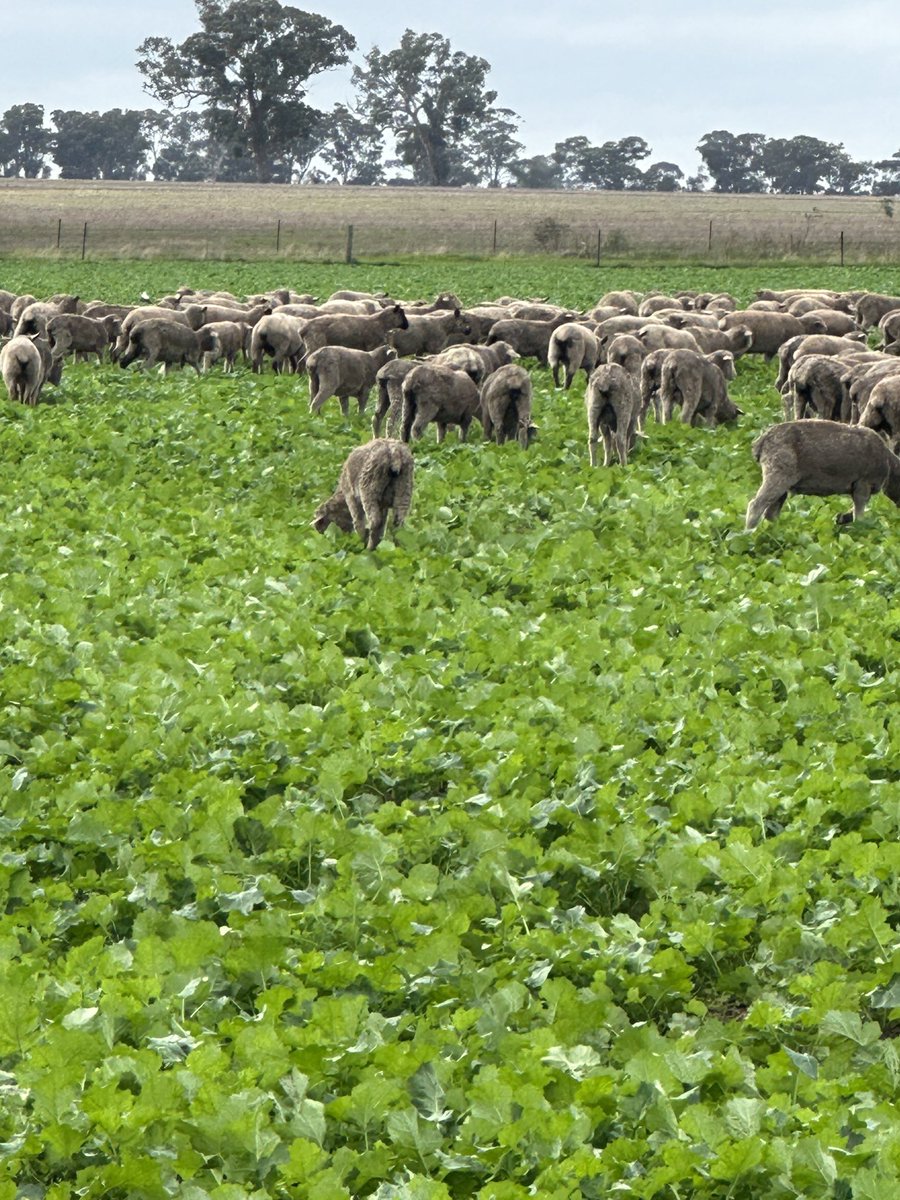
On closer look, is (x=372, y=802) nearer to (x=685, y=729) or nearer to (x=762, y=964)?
(x=685, y=729)

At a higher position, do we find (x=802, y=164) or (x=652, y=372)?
(x=802, y=164)

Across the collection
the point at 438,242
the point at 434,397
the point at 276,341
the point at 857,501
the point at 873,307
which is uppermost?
the point at 438,242

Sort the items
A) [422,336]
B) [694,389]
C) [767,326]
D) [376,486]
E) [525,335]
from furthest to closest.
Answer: [767,326] < [525,335] < [422,336] < [694,389] < [376,486]

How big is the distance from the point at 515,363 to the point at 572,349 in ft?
3.94

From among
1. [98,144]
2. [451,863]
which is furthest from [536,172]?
[451,863]

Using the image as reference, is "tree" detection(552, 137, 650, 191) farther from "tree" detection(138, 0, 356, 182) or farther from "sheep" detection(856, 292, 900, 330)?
"sheep" detection(856, 292, 900, 330)

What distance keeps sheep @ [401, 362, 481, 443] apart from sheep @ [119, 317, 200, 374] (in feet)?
27.7

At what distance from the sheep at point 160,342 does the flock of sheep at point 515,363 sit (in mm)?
24

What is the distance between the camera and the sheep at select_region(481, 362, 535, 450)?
16.5 m

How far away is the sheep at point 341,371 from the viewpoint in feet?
62.1

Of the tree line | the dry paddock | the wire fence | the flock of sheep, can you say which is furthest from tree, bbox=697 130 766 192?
the flock of sheep

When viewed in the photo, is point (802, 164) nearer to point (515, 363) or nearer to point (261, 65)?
point (261, 65)

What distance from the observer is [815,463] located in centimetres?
1258

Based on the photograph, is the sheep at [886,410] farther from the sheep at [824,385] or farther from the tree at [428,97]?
the tree at [428,97]
